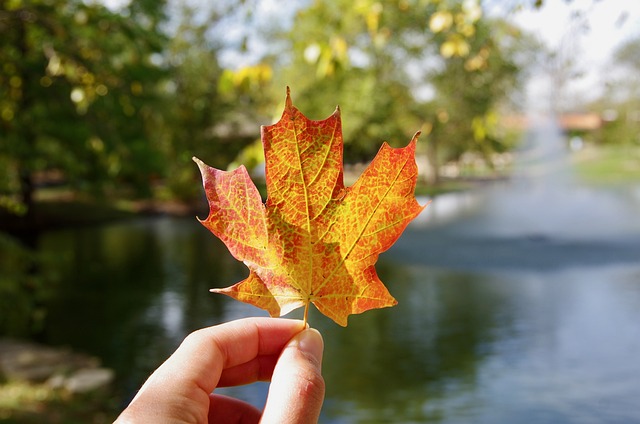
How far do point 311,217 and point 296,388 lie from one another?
0.17 metres

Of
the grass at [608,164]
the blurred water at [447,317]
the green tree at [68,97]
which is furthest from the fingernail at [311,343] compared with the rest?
the grass at [608,164]

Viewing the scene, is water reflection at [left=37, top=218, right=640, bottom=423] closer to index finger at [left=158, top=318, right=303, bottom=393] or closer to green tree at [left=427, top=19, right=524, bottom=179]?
green tree at [left=427, top=19, right=524, bottom=179]

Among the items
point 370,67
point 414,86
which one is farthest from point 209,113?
point 414,86

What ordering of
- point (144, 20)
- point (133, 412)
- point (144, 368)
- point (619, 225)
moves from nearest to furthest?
point (133, 412) → point (144, 368) → point (144, 20) → point (619, 225)

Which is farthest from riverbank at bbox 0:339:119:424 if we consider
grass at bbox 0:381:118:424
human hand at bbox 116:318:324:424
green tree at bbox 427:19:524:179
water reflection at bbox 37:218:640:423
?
green tree at bbox 427:19:524:179

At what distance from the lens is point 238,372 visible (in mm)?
767

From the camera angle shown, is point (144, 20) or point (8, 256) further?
point (144, 20)

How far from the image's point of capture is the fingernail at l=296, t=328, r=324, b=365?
72 cm

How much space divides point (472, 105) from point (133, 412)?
13.9 meters

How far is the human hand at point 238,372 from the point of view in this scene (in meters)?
0.66

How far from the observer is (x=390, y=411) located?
6.02 meters

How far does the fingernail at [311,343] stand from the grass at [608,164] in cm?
2506

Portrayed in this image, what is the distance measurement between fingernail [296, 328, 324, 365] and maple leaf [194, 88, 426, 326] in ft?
0.13

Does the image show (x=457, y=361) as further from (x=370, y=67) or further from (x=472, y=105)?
(x=472, y=105)
